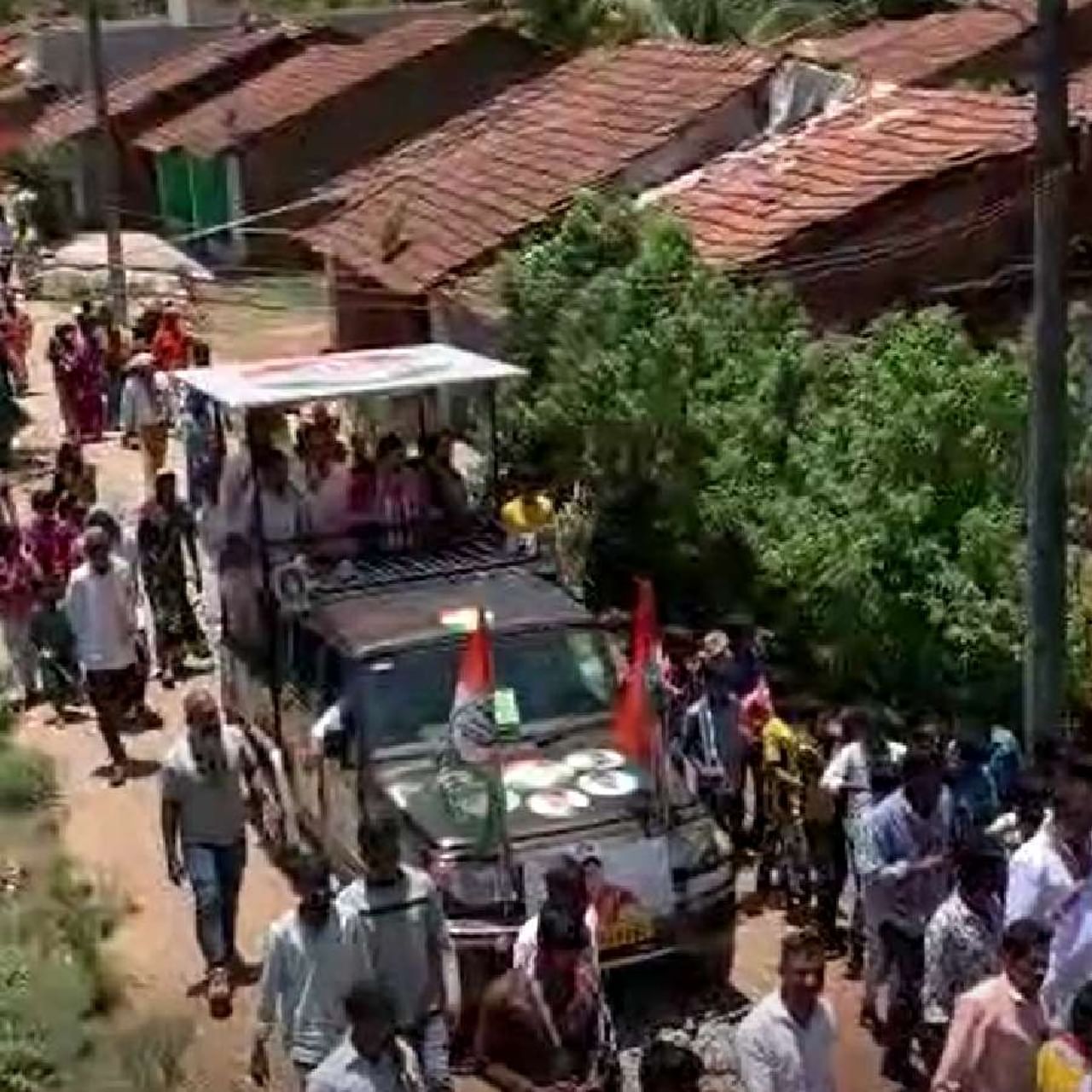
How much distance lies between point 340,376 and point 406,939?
20.9 feet

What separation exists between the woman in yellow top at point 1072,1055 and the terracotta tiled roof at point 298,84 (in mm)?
31641

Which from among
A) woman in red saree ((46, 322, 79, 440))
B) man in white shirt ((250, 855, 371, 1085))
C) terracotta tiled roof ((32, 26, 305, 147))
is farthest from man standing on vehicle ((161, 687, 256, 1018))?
terracotta tiled roof ((32, 26, 305, 147))

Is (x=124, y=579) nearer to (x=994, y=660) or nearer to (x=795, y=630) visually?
(x=795, y=630)

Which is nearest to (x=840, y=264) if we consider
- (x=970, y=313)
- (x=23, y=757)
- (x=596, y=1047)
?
(x=970, y=313)

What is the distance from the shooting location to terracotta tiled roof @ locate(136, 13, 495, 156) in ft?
124

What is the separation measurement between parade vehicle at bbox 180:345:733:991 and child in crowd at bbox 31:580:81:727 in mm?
2133

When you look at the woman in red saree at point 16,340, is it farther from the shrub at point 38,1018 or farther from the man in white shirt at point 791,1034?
the man in white shirt at point 791,1034

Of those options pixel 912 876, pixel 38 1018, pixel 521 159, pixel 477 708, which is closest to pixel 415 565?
pixel 477 708

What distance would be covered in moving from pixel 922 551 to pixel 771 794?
280cm

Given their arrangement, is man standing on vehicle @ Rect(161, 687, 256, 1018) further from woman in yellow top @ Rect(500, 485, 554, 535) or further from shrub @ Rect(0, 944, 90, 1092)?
woman in yellow top @ Rect(500, 485, 554, 535)

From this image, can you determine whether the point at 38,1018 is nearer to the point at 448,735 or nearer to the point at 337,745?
the point at 337,745

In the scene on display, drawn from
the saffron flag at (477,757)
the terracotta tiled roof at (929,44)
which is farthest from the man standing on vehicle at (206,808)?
the terracotta tiled roof at (929,44)

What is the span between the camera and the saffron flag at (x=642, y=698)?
36.1 feet

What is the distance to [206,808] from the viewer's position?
35.9ft
